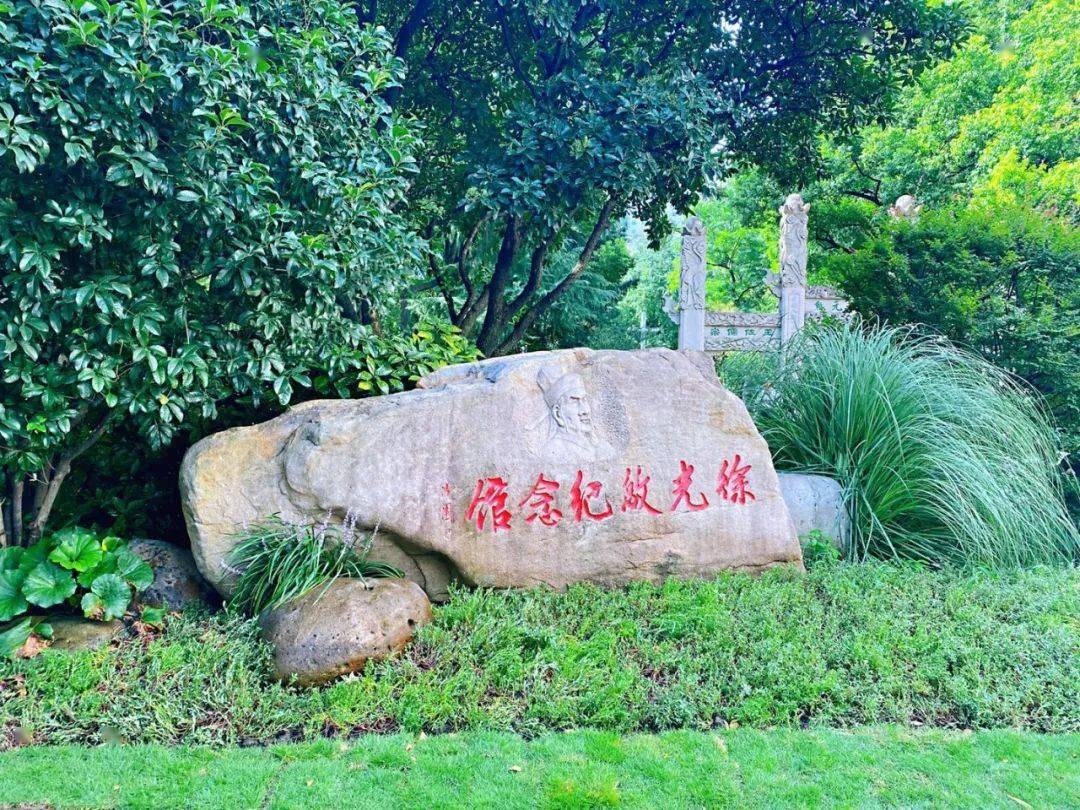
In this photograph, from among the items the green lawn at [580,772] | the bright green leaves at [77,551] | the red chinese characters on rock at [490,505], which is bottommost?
the green lawn at [580,772]

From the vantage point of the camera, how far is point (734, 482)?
4.57 m

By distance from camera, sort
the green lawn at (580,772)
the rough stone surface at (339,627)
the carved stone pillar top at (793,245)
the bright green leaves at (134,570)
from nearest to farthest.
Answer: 1. the green lawn at (580,772)
2. the rough stone surface at (339,627)
3. the bright green leaves at (134,570)
4. the carved stone pillar top at (793,245)

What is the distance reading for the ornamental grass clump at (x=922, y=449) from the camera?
4.77 m

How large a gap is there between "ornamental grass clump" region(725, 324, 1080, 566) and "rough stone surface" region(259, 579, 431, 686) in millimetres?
3011

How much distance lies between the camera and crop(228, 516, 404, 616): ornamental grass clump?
3.77 m

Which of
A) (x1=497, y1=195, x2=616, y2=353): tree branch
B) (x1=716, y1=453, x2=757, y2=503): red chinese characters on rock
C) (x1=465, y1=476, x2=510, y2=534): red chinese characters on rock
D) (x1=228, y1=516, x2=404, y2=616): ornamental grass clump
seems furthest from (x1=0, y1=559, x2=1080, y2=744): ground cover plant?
(x1=497, y1=195, x2=616, y2=353): tree branch

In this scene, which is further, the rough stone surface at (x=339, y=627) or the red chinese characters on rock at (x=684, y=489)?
the red chinese characters on rock at (x=684, y=489)

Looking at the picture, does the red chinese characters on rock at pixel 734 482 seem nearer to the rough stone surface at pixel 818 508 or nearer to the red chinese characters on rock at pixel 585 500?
the rough stone surface at pixel 818 508

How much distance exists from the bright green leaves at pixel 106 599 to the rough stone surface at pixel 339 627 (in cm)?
74

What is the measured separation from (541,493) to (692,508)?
93cm

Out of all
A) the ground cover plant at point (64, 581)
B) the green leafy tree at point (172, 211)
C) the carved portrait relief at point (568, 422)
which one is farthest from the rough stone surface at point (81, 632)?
the carved portrait relief at point (568, 422)

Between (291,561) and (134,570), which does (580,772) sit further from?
(134,570)

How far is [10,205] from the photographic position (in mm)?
3191

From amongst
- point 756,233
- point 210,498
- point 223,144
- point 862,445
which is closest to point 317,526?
point 210,498
